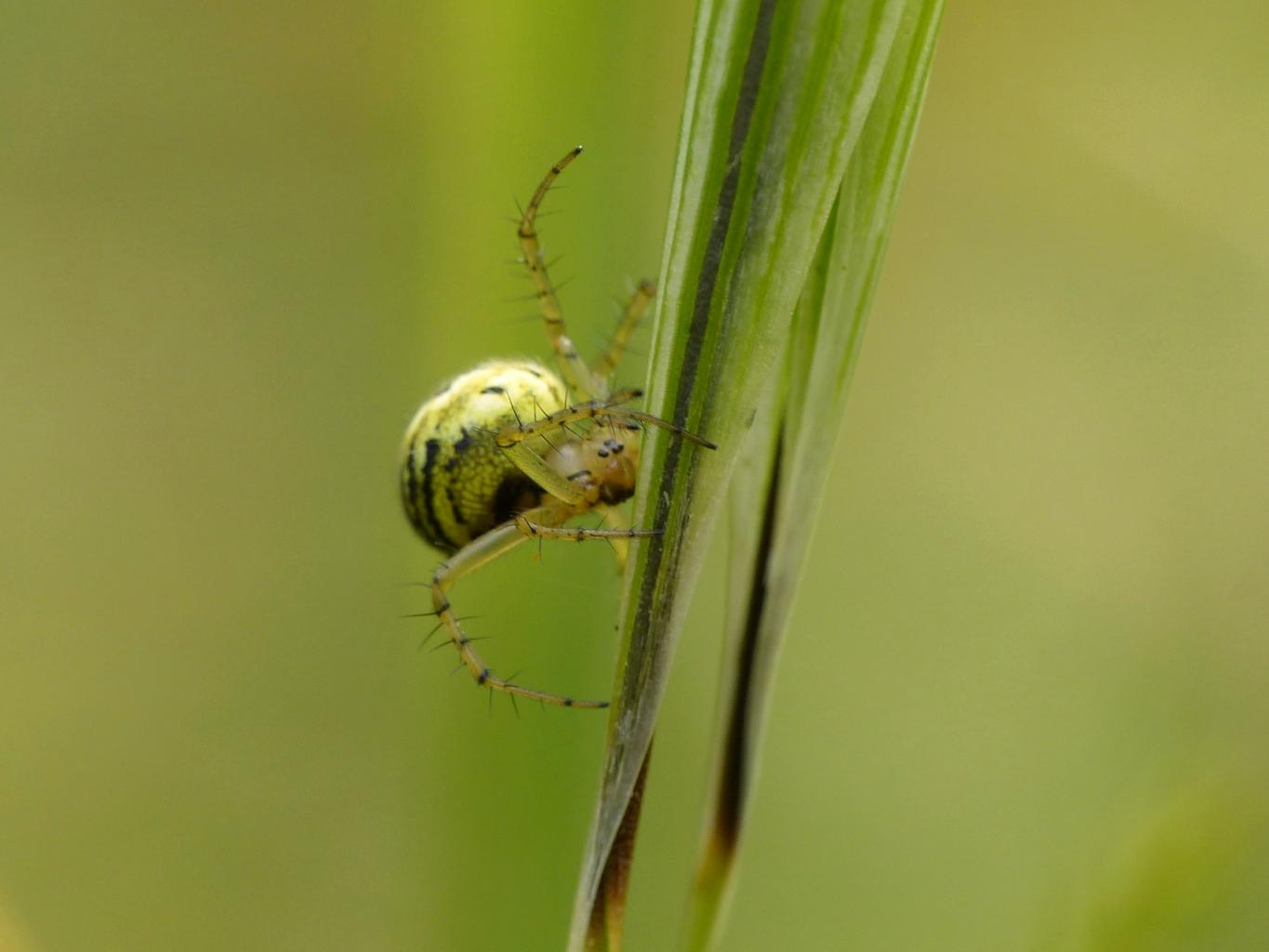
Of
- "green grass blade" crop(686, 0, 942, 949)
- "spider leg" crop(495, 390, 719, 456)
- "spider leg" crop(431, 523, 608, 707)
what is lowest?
"spider leg" crop(431, 523, 608, 707)

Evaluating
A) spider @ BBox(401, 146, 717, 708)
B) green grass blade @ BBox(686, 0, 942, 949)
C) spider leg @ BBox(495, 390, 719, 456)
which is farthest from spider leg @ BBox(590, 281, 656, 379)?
green grass blade @ BBox(686, 0, 942, 949)

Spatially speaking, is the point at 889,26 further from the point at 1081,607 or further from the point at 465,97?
the point at 1081,607

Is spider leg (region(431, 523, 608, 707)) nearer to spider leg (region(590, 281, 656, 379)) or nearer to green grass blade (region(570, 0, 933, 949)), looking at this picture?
spider leg (region(590, 281, 656, 379))

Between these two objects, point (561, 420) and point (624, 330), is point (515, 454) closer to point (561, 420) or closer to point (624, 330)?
point (561, 420)

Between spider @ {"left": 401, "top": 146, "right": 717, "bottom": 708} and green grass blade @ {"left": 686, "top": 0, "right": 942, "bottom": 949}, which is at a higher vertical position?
green grass blade @ {"left": 686, "top": 0, "right": 942, "bottom": 949}

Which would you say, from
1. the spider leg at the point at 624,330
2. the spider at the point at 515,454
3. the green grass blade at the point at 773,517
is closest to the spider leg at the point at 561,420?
the spider at the point at 515,454

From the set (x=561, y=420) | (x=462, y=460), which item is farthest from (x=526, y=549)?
(x=462, y=460)
